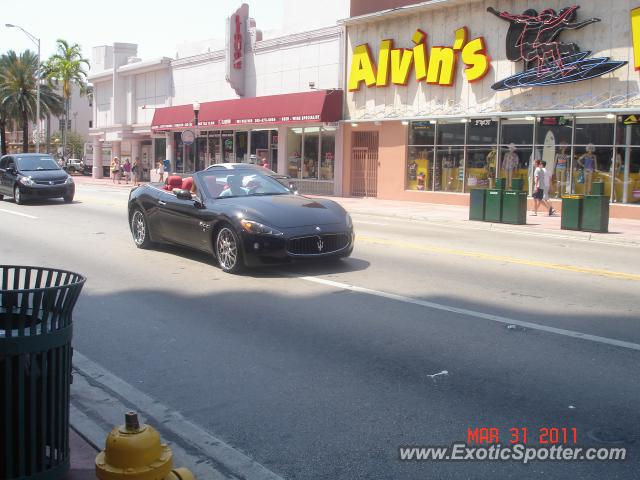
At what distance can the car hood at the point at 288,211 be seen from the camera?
9.94m

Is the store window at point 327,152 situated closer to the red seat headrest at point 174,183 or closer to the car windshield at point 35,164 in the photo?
the car windshield at point 35,164

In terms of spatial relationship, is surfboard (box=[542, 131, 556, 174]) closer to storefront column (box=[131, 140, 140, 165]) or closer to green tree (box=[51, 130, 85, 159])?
storefront column (box=[131, 140, 140, 165])

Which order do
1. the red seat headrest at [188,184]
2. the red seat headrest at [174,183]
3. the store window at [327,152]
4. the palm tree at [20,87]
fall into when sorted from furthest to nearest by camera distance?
1. the palm tree at [20,87]
2. the store window at [327,152]
3. the red seat headrest at [174,183]
4. the red seat headrest at [188,184]

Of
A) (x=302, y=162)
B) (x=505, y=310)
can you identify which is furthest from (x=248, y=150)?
(x=505, y=310)

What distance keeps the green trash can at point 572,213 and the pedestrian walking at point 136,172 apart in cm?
3136

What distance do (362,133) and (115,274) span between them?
2193cm

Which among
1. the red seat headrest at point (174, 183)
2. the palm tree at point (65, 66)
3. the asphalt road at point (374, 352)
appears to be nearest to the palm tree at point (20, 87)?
the palm tree at point (65, 66)

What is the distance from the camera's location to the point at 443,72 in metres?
26.9

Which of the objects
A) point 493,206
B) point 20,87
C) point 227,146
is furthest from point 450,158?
point 20,87

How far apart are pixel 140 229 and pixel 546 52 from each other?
16.2 m

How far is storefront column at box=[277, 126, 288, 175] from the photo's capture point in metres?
34.8

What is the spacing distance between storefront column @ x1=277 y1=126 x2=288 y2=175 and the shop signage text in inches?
206

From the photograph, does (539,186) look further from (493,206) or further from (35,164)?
(35,164)
